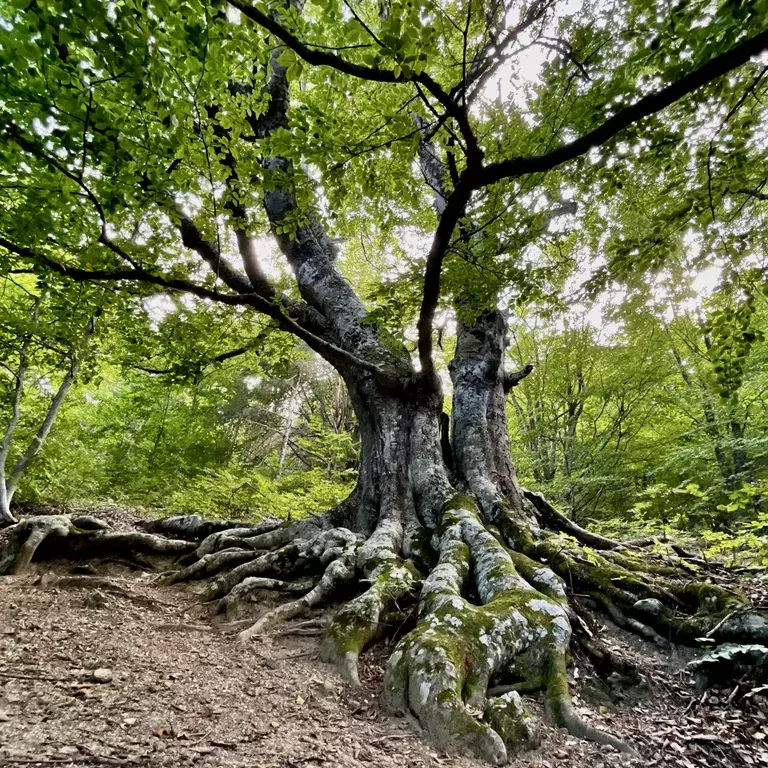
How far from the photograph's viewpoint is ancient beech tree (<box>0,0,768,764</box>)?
246 cm

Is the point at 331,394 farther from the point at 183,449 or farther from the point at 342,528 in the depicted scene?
the point at 342,528

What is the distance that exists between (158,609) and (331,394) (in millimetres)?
10489

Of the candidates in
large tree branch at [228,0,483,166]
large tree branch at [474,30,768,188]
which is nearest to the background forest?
large tree branch at [474,30,768,188]

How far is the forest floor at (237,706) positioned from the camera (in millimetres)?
2041

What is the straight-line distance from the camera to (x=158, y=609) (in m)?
4.02

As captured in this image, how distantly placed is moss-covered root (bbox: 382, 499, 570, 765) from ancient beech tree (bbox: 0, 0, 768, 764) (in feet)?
0.05

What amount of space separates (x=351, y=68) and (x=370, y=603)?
3.74 metres

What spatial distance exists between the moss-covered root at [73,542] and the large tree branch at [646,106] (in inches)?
213

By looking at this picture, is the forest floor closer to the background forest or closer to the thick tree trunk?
the thick tree trunk

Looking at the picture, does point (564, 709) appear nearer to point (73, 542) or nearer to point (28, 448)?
point (73, 542)

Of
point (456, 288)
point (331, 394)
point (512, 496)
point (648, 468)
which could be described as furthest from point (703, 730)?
point (331, 394)

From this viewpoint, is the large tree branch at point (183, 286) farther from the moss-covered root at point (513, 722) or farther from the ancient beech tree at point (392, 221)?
the moss-covered root at point (513, 722)

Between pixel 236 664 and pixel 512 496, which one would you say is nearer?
pixel 236 664

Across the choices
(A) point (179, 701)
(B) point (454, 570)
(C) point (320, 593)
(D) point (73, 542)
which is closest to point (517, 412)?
(B) point (454, 570)
